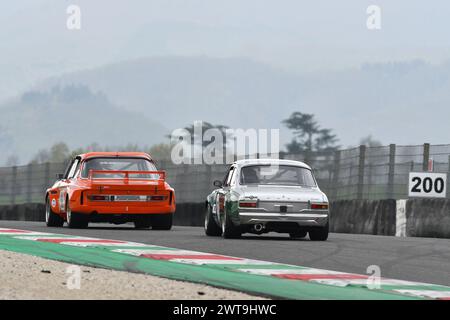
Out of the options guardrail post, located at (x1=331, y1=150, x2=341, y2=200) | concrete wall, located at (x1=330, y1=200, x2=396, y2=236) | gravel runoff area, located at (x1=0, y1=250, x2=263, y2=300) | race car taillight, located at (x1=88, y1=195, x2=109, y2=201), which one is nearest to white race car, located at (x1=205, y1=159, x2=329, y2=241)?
race car taillight, located at (x1=88, y1=195, x2=109, y2=201)

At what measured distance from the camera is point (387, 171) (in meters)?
26.2

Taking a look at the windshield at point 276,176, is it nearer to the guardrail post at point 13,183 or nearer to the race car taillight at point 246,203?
the race car taillight at point 246,203

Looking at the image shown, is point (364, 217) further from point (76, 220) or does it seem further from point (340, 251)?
point (340, 251)

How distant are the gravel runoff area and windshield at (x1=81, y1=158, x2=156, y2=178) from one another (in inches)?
414

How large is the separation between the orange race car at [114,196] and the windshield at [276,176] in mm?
2975

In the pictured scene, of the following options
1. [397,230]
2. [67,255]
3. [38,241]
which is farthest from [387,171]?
[67,255]

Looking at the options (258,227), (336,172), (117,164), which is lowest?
(258,227)

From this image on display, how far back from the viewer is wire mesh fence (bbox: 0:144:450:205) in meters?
25.4

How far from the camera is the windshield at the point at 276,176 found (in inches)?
786

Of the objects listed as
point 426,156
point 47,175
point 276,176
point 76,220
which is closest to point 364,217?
point 426,156

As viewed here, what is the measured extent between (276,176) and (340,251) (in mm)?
3536

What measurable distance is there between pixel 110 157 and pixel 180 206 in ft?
29.2

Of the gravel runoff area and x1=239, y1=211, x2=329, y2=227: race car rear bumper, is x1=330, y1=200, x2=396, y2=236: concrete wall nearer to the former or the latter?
x1=239, y1=211, x2=329, y2=227: race car rear bumper

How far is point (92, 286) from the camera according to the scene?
10.9 metres
